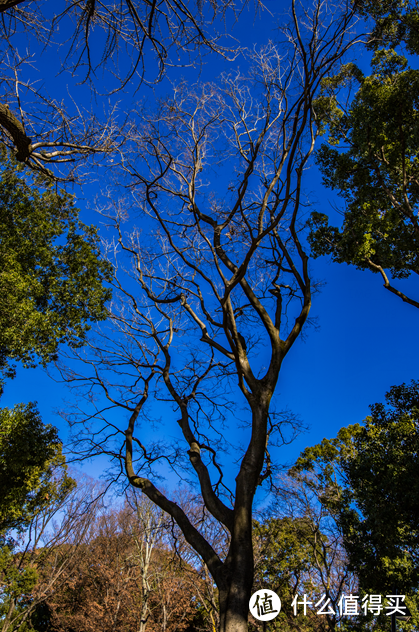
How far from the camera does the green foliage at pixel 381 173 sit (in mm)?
7344

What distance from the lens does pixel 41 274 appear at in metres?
8.69

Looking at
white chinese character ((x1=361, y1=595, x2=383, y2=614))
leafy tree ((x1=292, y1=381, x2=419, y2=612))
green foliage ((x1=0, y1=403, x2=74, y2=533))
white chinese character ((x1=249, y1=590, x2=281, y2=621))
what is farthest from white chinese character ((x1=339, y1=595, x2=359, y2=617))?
green foliage ((x1=0, y1=403, x2=74, y2=533))

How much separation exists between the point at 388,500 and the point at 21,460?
8.54 meters

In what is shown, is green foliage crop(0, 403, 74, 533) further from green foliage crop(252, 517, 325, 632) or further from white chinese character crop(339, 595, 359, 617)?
white chinese character crop(339, 595, 359, 617)

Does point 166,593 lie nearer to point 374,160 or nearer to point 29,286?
point 29,286

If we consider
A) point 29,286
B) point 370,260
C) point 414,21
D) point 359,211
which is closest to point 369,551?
point 370,260

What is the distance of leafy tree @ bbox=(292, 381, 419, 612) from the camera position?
7.09 metres

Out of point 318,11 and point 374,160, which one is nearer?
point 318,11

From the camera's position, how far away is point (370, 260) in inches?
326

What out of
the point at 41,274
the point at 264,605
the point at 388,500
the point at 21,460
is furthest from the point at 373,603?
the point at 41,274

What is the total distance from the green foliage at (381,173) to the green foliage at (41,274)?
621cm

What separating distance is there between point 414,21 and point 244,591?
10015 mm

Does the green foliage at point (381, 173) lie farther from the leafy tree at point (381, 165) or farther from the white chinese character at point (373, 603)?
the white chinese character at point (373, 603)

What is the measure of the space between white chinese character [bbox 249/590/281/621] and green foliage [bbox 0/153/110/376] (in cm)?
602
